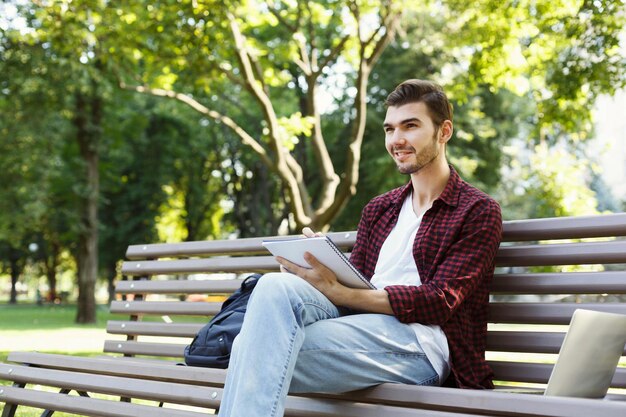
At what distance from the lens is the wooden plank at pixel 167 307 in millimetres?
4523

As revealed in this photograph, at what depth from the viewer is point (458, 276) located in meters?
3.23

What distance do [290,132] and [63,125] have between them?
10.8m

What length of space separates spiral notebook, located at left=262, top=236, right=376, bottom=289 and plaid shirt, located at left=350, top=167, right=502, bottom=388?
0.14m

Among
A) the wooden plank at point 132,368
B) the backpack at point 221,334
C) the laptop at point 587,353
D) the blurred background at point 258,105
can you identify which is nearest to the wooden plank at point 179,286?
the wooden plank at point 132,368

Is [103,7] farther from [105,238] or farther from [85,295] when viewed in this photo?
[105,238]

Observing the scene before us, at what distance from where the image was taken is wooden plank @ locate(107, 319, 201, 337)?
453 cm

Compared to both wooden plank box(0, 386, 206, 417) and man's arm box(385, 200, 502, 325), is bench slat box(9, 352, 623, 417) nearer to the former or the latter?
wooden plank box(0, 386, 206, 417)

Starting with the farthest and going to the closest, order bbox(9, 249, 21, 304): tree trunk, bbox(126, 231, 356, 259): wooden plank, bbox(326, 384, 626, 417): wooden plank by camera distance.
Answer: bbox(9, 249, 21, 304): tree trunk
bbox(126, 231, 356, 259): wooden plank
bbox(326, 384, 626, 417): wooden plank

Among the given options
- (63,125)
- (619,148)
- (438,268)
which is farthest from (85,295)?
(619,148)

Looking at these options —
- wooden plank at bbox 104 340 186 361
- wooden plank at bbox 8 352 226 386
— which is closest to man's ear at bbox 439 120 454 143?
wooden plank at bbox 8 352 226 386

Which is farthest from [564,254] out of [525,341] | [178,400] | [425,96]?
[178,400]

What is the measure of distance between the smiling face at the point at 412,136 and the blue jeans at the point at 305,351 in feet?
2.42

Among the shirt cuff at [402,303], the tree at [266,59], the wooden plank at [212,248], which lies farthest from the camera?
the tree at [266,59]

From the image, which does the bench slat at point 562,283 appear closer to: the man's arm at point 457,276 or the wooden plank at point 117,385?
the man's arm at point 457,276
